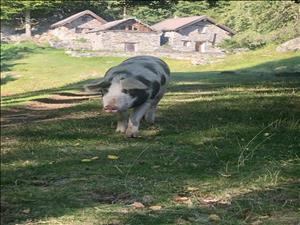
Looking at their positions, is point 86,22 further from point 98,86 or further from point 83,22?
point 98,86

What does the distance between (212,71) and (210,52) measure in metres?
4.55

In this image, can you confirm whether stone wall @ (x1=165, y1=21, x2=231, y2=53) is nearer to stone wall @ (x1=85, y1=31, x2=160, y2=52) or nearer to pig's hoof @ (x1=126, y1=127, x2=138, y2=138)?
stone wall @ (x1=85, y1=31, x2=160, y2=52)

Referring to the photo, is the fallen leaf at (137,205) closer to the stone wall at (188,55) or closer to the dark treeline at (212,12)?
the dark treeline at (212,12)

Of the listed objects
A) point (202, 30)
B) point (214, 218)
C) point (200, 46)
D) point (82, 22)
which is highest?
point (82, 22)

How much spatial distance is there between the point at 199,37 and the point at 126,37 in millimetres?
2455

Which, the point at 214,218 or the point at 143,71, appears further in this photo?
the point at 143,71

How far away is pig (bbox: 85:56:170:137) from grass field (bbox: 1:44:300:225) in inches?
13.7

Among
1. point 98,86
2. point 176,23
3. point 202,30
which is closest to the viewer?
point 98,86

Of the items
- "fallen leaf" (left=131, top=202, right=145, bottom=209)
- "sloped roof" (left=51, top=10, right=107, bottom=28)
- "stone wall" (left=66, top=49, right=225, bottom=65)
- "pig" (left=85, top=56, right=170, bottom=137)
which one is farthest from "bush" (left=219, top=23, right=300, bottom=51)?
"fallen leaf" (left=131, top=202, right=145, bottom=209)

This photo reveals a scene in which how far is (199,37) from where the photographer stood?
19.5 m

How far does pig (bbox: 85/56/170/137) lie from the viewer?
29.0 ft

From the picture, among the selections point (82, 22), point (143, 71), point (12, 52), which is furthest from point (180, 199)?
point (12, 52)

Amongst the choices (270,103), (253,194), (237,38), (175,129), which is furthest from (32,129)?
(237,38)

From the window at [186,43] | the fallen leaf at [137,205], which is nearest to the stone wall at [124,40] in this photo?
the window at [186,43]
